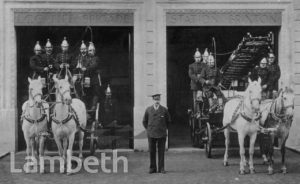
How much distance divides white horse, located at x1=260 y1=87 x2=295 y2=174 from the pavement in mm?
562

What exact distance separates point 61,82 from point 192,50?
631 centimetres

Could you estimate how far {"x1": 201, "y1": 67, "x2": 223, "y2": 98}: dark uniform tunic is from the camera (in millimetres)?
16484

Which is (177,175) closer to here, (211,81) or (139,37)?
(211,81)

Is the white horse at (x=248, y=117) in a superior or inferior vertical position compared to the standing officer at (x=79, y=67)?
inferior

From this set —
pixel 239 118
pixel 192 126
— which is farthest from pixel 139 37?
pixel 239 118

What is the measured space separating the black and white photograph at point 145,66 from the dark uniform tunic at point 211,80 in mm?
28

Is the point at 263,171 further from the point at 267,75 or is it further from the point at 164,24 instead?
the point at 164,24

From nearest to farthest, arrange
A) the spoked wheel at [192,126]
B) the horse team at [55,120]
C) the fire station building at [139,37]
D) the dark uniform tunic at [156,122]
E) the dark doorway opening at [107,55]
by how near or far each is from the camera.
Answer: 1. the horse team at [55,120]
2. the dark uniform tunic at [156,122]
3. the spoked wheel at [192,126]
4. the fire station building at [139,37]
5. the dark doorway opening at [107,55]

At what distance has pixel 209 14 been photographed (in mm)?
18359

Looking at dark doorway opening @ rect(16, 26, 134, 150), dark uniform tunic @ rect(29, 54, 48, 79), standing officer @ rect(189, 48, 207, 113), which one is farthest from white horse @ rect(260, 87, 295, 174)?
dark uniform tunic @ rect(29, 54, 48, 79)

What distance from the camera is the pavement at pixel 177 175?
12.7m

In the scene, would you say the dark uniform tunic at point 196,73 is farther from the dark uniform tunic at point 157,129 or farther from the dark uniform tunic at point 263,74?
the dark uniform tunic at point 157,129

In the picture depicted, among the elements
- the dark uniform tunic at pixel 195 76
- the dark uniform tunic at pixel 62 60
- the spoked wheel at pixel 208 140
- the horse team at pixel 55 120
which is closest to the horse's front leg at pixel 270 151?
the spoked wheel at pixel 208 140

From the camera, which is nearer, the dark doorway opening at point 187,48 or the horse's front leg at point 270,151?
the horse's front leg at point 270,151
